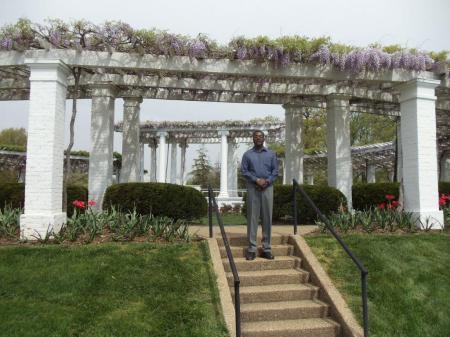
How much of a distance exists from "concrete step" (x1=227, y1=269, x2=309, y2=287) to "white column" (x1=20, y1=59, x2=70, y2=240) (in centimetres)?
311

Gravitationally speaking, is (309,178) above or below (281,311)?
above

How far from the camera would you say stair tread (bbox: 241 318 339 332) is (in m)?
4.54

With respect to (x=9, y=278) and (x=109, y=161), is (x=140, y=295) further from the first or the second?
(x=109, y=161)

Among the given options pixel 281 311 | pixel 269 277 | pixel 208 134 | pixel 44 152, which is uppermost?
pixel 208 134

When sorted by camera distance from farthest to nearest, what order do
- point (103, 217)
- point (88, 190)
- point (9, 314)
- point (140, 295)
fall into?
point (88, 190) → point (103, 217) → point (140, 295) → point (9, 314)

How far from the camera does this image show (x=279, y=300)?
516 cm

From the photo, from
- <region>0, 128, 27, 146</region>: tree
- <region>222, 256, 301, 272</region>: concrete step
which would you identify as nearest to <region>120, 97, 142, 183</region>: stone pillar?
<region>222, 256, 301, 272</region>: concrete step

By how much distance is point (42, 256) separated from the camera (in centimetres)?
557

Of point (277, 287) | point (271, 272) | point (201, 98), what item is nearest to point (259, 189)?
point (271, 272)

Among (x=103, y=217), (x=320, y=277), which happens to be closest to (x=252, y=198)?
(x=320, y=277)

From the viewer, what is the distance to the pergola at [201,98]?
22.1ft

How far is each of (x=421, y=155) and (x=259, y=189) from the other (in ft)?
13.1

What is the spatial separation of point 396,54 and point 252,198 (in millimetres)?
4779

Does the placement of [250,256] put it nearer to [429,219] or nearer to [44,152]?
[44,152]
